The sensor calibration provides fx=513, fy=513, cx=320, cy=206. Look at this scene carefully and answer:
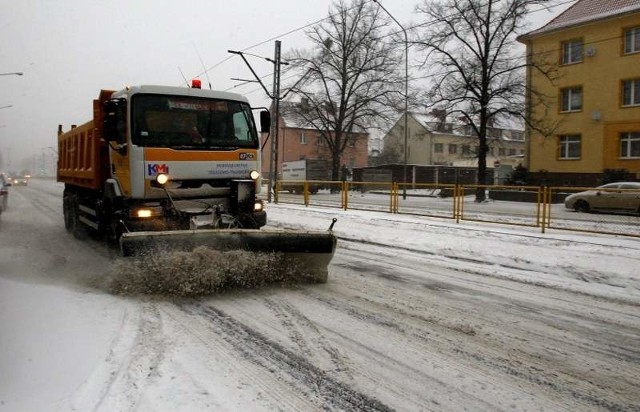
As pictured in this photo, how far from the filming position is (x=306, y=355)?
435 centimetres

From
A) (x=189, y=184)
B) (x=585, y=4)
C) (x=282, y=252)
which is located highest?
(x=585, y=4)

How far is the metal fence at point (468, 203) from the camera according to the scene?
13094 millimetres

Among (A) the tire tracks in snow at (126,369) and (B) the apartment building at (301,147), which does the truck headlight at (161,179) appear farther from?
(B) the apartment building at (301,147)

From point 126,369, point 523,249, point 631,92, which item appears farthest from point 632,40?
point 126,369

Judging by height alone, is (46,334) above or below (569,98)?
below

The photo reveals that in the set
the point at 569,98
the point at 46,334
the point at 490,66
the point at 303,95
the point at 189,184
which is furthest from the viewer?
the point at 303,95

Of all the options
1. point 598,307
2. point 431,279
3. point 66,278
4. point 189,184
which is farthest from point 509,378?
point 66,278

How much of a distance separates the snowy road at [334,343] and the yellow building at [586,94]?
25653 millimetres

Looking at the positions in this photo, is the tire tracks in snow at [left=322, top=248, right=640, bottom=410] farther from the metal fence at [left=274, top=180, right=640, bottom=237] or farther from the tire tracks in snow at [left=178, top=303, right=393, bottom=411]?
the metal fence at [left=274, top=180, right=640, bottom=237]

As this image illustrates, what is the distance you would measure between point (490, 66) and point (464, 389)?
94.8ft

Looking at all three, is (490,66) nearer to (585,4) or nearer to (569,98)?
(569,98)

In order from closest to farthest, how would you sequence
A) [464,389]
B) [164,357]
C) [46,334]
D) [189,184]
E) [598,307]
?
[464,389] → [164,357] → [46,334] → [598,307] → [189,184]

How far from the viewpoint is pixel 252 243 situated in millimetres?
6332

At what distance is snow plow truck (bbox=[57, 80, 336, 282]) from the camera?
6738 millimetres
